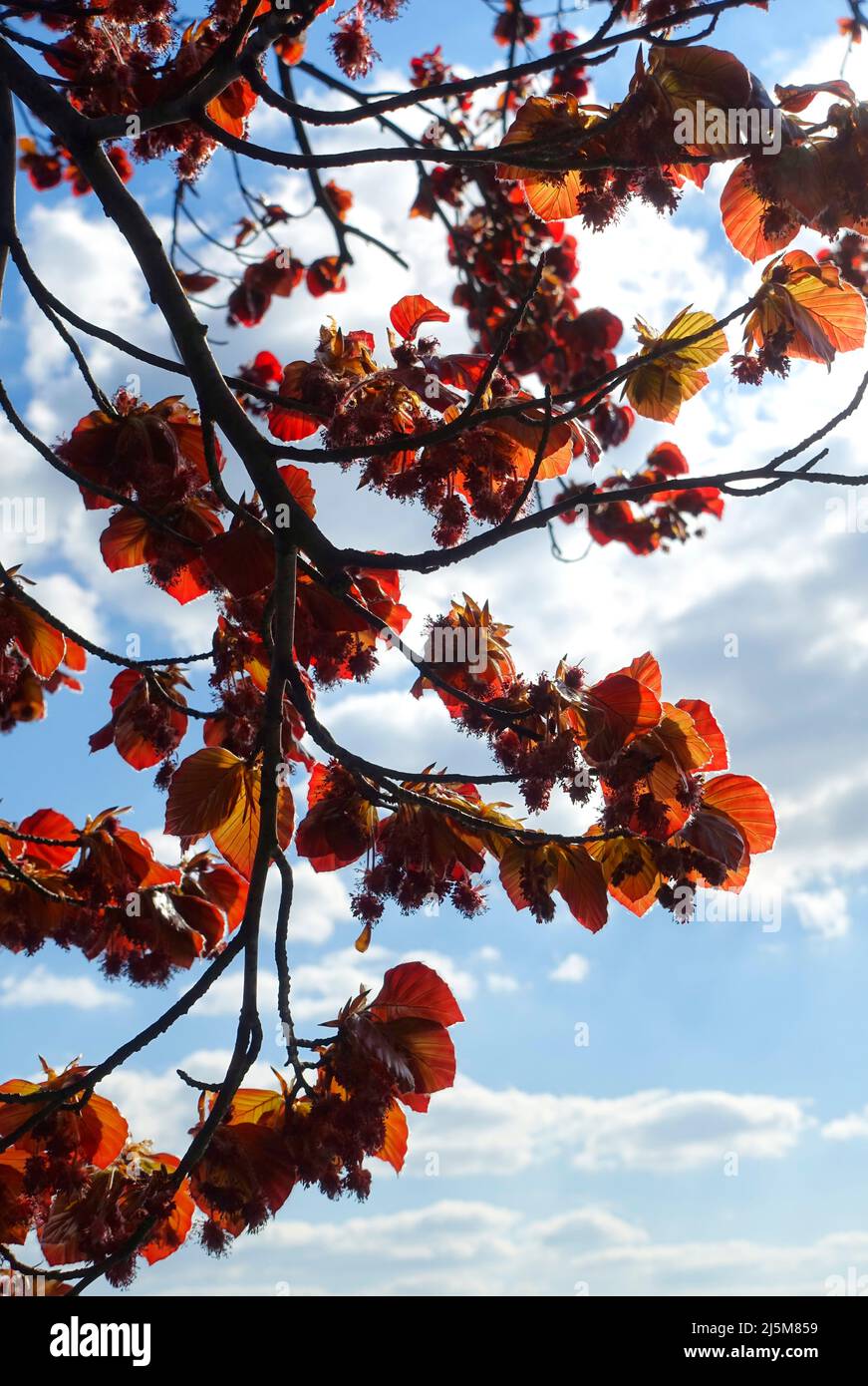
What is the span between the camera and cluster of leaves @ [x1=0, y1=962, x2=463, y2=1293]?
2311 mm

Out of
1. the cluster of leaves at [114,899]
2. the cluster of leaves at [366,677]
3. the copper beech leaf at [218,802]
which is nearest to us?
the cluster of leaves at [366,677]

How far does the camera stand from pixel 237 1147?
2.39 metres

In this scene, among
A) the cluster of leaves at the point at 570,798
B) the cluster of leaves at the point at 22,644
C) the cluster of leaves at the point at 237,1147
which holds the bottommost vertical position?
the cluster of leaves at the point at 237,1147

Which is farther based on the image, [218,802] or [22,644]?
[22,644]

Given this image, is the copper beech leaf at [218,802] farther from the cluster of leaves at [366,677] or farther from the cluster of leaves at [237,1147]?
the cluster of leaves at [237,1147]

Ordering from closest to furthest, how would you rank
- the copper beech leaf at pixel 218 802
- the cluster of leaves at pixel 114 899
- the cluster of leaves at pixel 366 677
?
the cluster of leaves at pixel 366 677, the copper beech leaf at pixel 218 802, the cluster of leaves at pixel 114 899

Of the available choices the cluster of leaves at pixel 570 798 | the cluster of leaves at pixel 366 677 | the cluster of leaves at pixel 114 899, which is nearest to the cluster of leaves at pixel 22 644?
the cluster of leaves at pixel 366 677

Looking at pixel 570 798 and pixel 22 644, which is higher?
pixel 22 644

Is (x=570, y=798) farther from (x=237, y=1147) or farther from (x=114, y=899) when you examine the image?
(x=114, y=899)

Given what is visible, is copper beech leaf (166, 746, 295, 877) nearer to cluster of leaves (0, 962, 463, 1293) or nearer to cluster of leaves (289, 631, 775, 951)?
cluster of leaves (289, 631, 775, 951)

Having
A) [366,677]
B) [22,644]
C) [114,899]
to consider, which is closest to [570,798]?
[366,677]

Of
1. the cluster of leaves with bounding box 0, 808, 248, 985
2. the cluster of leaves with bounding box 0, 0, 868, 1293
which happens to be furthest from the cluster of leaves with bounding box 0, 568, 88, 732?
the cluster of leaves with bounding box 0, 808, 248, 985

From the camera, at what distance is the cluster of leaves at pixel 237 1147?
231 centimetres

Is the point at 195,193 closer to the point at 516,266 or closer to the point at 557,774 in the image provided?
the point at 516,266
